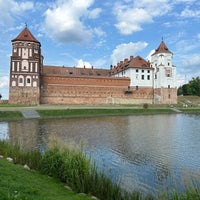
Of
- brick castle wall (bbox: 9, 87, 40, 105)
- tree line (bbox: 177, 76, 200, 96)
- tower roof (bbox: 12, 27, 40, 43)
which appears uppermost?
tower roof (bbox: 12, 27, 40, 43)

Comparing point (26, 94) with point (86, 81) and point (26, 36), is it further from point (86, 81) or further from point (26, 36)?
point (86, 81)

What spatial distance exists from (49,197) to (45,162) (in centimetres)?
287

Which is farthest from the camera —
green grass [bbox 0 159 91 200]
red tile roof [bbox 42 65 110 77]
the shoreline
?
red tile roof [bbox 42 65 110 77]

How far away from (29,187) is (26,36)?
177 ft

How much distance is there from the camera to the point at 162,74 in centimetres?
6594

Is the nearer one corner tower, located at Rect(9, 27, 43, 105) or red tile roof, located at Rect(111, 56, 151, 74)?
corner tower, located at Rect(9, 27, 43, 105)

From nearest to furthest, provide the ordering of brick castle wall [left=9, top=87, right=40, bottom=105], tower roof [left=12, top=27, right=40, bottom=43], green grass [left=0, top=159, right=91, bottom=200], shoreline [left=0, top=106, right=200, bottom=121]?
green grass [left=0, top=159, right=91, bottom=200] < shoreline [left=0, top=106, right=200, bottom=121] < brick castle wall [left=9, top=87, right=40, bottom=105] < tower roof [left=12, top=27, right=40, bottom=43]

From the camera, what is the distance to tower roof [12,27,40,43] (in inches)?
2171

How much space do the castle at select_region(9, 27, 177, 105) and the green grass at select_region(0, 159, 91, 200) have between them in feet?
157

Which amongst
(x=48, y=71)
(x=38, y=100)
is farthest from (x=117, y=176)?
(x=48, y=71)

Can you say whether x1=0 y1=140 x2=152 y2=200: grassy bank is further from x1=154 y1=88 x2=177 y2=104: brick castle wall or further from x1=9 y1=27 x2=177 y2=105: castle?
x1=154 y1=88 x2=177 y2=104: brick castle wall

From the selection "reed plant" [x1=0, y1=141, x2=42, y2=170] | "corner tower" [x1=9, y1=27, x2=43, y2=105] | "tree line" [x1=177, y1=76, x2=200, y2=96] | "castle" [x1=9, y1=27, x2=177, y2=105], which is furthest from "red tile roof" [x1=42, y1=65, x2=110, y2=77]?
"reed plant" [x1=0, y1=141, x2=42, y2=170]

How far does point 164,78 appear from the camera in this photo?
66062 millimetres

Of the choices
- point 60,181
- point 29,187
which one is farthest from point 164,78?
point 29,187
